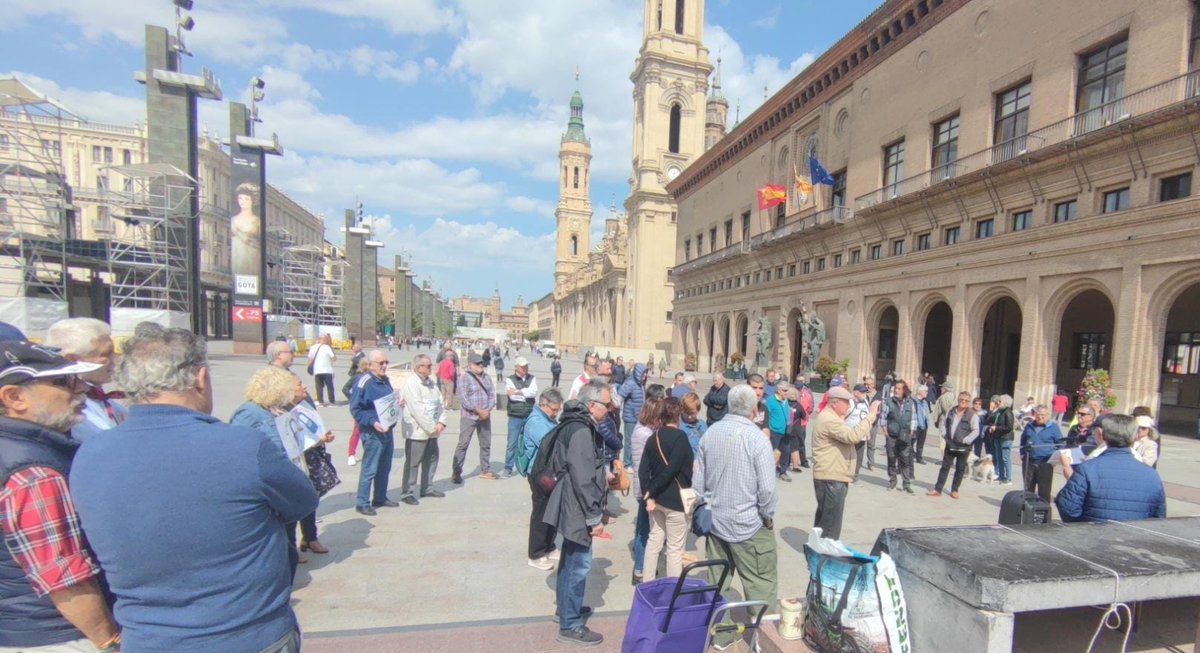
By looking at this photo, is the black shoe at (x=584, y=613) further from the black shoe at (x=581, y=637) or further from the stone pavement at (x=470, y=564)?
the black shoe at (x=581, y=637)

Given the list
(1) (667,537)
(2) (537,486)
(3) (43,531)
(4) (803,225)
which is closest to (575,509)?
(2) (537,486)

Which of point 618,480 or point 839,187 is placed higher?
point 839,187

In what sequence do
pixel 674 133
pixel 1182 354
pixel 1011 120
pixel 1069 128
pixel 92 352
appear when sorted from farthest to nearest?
pixel 674 133 → pixel 1182 354 → pixel 1011 120 → pixel 1069 128 → pixel 92 352

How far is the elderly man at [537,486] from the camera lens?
4062 millimetres

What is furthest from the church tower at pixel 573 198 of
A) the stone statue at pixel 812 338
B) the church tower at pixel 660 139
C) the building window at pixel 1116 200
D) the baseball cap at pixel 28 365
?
the baseball cap at pixel 28 365

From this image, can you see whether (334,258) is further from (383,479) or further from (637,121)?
(383,479)

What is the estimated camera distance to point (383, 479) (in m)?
6.14

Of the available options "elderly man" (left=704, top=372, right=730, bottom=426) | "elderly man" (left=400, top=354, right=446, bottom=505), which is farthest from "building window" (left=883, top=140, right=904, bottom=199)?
"elderly man" (left=400, top=354, right=446, bottom=505)

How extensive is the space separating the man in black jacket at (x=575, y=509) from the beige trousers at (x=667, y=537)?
69 cm

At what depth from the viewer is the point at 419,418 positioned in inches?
244

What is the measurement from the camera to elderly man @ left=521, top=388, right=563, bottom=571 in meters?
4.06

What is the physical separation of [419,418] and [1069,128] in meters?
21.6

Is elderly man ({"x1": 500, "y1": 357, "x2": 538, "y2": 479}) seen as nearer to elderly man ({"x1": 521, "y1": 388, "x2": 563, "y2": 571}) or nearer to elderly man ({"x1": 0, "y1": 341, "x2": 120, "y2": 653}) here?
elderly man ({"x1": 521, "y1": 388, "x2": 563, "y2": 571})

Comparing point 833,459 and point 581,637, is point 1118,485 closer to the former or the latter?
point 833,459
